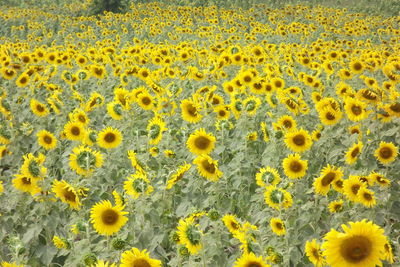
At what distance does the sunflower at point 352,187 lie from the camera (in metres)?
3.29

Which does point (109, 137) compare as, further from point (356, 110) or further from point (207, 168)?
point (356, 110)

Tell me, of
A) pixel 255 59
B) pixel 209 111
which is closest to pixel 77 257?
pixel 209 111

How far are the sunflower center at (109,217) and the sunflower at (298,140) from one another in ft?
7.11

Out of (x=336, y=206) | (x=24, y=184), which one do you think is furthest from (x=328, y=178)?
(x=24, y=184)

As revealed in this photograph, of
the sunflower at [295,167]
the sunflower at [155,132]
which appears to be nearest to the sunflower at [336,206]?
the sunflower at [295,167]

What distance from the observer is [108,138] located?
4.59 m

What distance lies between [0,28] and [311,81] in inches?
630

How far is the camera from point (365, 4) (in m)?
23.4

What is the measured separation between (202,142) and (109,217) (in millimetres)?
1417

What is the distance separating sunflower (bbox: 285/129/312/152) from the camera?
446cm

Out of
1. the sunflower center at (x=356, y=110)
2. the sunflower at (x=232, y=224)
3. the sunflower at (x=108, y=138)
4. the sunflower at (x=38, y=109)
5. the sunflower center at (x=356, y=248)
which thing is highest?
the sunflower center at (x=356, y=248)

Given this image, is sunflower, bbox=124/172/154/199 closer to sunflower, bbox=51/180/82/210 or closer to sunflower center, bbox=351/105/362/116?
sunflower, bbox=51/180/82/210

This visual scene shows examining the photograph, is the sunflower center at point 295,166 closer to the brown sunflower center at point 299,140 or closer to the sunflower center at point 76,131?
the brown sunflower center at point 299,140

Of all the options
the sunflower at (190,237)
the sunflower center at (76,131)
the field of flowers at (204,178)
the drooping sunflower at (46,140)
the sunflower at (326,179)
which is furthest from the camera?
the sunflower center at (76,131)
